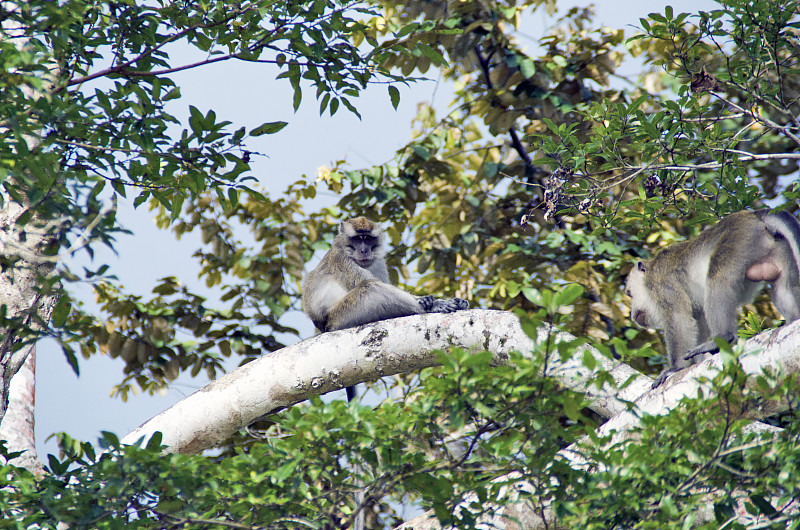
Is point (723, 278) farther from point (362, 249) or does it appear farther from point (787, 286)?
point (362, 249)

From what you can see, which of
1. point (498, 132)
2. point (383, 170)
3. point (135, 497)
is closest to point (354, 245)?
point (383, 170)

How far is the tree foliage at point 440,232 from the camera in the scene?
98.9 inches

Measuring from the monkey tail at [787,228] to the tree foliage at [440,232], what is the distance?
18cm

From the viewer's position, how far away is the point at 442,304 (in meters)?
5.93

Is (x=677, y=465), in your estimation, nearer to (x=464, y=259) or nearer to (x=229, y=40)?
(x=229, y=40)

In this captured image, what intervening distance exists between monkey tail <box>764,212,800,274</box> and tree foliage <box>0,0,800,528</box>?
0.58 feet

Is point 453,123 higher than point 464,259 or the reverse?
higher

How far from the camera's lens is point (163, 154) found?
158 inches

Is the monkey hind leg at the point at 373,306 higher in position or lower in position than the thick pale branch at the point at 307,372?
higher

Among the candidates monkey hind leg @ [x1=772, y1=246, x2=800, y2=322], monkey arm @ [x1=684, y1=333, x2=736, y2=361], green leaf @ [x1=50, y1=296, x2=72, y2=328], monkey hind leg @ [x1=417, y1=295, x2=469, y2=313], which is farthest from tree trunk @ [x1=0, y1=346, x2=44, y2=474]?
monkey hind leg @ [x1=772, y1=246, x2=800, y2=322]

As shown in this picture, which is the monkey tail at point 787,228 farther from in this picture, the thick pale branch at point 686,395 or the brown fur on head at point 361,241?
the brown fur on head at point 361,241

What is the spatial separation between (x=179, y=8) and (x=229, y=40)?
56cm

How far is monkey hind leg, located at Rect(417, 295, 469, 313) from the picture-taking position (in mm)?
5809

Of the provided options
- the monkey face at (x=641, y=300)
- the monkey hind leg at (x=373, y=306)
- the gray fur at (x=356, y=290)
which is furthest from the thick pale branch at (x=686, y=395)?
the monkey hind leg at (x=373, y=306)
